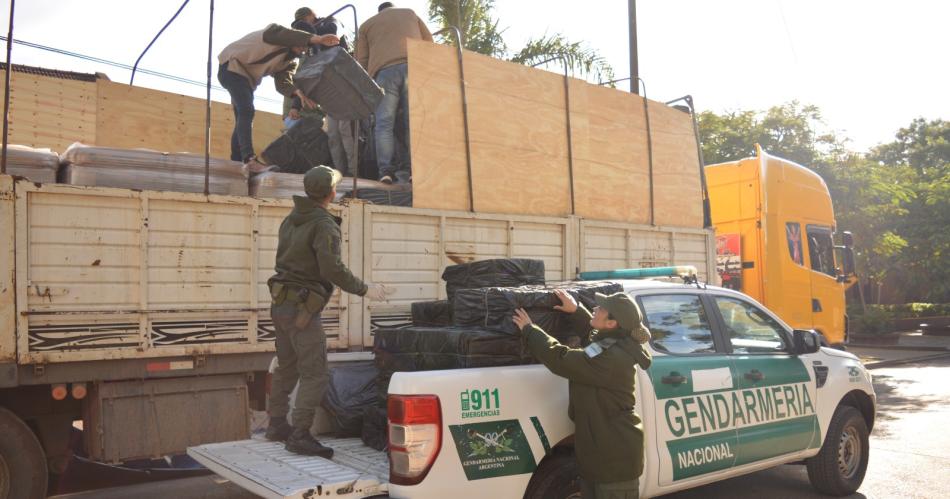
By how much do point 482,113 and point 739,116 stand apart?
16395 millimetres

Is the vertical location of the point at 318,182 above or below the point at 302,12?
below

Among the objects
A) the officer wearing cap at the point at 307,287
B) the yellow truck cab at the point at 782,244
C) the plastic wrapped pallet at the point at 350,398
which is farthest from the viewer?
the yellow truck cab at the point at 782,244

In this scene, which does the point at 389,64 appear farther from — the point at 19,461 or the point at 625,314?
the point at 19,461

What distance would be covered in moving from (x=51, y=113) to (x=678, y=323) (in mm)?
6798

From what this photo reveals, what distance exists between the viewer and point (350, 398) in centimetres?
437

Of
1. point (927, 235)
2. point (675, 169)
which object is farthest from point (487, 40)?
point (927, 235)

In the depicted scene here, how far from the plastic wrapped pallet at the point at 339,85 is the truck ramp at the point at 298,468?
8.46 feet

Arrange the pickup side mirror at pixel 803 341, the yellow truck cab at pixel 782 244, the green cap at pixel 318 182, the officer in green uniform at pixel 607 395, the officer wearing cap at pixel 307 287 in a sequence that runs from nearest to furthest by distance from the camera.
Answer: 1. the officer in green uniform at pixel 607 395
2. the officer wearing cap at pixel 307 287
3. the green cap at pixel 318 182
4. the pickup side mirror at pixel 803 341
5. the yellow truck cab at pixel 782 244

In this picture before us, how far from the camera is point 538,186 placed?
22.0 feet

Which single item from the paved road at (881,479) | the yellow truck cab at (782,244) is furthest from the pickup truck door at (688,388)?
the yellow truck cab at (782,244)

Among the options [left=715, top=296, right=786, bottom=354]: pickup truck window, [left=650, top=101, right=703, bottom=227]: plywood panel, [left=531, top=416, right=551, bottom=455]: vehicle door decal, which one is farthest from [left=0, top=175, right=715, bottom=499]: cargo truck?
[left=650, top=101, right=703, bottom=227]: plywood panel

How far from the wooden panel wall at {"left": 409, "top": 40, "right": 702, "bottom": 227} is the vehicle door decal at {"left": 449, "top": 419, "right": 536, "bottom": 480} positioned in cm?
274

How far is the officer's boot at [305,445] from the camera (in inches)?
152

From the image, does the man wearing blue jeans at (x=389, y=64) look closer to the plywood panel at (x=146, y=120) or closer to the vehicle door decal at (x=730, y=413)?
the plywood panel at (x=146, y=120)
